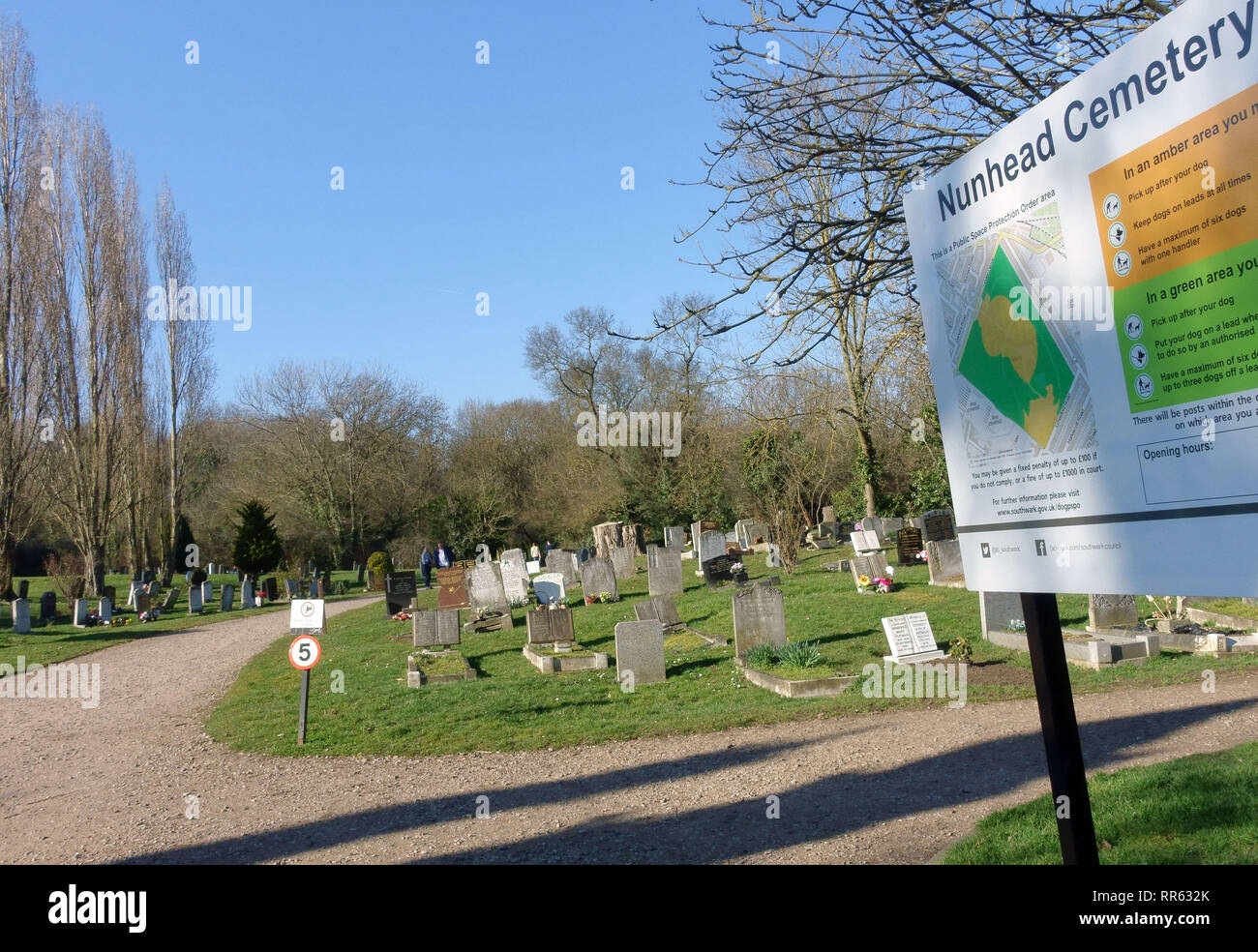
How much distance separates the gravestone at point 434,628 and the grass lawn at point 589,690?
38cm

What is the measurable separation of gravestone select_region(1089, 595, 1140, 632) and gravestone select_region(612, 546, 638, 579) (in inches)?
601

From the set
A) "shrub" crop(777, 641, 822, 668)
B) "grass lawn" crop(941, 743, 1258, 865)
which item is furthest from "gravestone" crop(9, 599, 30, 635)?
"grass lawn" crop(941, 743, 1258, 865)

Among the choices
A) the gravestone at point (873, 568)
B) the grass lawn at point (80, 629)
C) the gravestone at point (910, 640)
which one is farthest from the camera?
the grass lawn at point (80, 629)

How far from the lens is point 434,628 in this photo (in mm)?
17188

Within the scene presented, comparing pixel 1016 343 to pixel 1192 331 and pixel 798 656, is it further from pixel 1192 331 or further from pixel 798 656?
pixel 798 656

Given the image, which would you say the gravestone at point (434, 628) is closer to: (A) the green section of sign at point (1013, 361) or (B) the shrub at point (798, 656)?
(B) the shrub at point (798, 656)

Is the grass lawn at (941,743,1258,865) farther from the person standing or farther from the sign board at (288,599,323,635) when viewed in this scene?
the person standing

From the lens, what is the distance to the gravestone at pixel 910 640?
39.4 ft

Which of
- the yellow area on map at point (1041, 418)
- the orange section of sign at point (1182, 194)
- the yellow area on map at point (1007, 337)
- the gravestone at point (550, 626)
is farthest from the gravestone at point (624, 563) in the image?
the orange section of sign at point (1182, 194)

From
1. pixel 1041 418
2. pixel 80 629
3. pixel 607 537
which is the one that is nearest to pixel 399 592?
pixel 607 537

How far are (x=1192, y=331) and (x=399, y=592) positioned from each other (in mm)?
22692

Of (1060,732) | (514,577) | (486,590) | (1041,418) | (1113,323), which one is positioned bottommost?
(1060,732)
